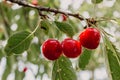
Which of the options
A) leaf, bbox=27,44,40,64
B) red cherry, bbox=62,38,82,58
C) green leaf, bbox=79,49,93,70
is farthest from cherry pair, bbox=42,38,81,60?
leaf, bbox=27,44,40,64

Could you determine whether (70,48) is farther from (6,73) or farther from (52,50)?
(6,73)

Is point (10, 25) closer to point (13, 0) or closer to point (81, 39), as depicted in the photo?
point (13, 0)

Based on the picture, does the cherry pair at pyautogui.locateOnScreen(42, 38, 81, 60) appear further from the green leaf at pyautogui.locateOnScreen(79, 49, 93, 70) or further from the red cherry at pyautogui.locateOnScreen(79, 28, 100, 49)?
the green leaf at pyautogui.locateOnScreen(79, 49, 93, 70)

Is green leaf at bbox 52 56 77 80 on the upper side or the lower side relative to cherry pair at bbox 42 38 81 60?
lower

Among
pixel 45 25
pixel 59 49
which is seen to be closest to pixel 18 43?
pixel 45 25

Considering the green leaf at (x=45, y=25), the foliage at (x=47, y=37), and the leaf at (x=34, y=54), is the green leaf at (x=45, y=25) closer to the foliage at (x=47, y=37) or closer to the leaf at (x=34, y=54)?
the foliage at (x=47, y=37)

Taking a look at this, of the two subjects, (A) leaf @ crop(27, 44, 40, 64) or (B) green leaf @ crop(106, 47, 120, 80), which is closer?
(B) green leaf @ crop(106, 47, 120, 80)
